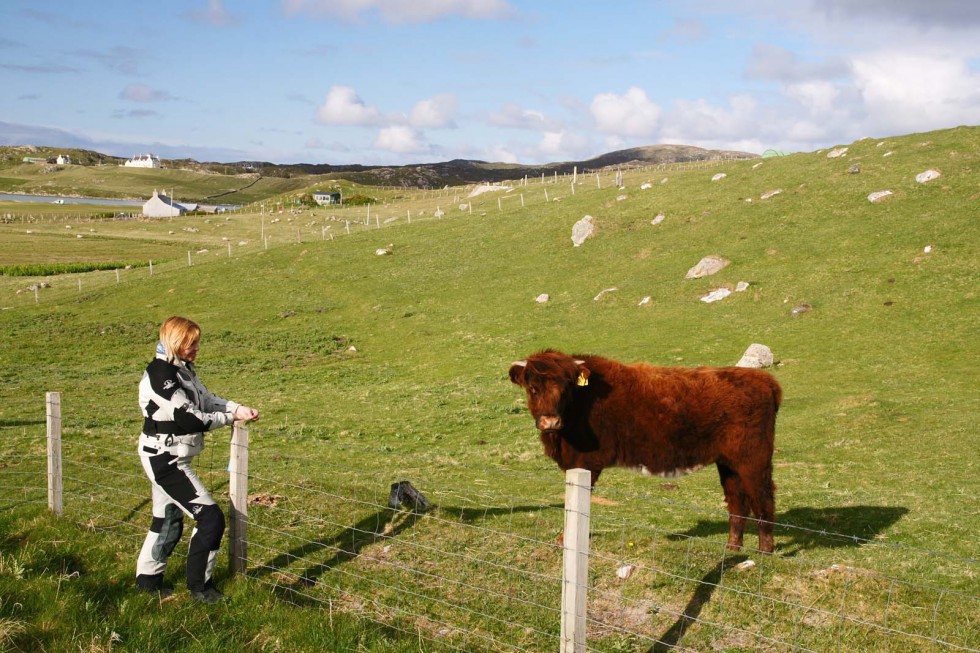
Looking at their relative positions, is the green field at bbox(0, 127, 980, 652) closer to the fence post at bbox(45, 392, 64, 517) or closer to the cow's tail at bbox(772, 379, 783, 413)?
the fence post at bbox(45, 392, 64, 517)

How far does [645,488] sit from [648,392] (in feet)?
18.0

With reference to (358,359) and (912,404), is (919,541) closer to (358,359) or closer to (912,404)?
(912,404)

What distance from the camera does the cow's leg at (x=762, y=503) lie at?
9586mm

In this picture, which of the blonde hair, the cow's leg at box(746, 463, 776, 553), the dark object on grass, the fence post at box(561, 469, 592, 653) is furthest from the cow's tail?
the blonde hair

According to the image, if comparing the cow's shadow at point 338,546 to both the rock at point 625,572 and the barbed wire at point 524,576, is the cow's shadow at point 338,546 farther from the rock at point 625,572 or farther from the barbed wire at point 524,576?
the rock at point 625,572

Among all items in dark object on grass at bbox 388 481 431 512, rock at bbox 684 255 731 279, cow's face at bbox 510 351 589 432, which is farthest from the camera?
rock at bbox 684 255 731 279

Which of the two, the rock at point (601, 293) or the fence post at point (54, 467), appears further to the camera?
the rock at point (601, 293)

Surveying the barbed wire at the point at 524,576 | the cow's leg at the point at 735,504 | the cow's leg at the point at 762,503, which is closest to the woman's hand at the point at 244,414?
the barbed wire at the point at 524,576

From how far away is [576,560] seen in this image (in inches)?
235

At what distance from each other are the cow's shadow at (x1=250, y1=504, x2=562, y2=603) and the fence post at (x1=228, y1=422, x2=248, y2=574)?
0.45 m

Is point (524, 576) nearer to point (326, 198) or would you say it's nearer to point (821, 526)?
point (821, 526)

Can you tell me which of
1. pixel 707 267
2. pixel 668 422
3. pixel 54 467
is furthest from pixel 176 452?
pixel 707 267

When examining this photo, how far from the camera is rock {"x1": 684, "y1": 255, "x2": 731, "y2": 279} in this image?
37000 mm

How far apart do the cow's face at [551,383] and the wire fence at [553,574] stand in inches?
34.5
